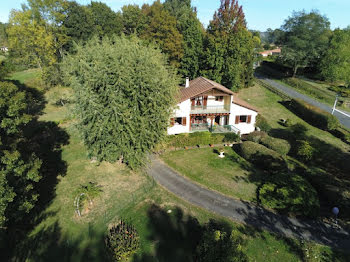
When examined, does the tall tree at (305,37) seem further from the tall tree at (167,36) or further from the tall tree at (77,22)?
the tall tree at (77,22)

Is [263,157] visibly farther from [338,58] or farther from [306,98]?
[338,58]

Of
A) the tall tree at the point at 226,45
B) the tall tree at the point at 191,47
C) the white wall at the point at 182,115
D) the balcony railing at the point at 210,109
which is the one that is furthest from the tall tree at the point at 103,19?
the balcony railing at the point at 210,109

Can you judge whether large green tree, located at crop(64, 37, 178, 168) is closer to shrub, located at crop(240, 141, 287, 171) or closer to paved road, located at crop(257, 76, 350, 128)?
shrub, located at crop(240, 141, 287, 171)

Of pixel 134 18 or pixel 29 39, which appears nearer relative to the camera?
pixel 29 39

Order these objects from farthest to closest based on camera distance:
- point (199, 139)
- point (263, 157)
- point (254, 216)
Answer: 1. point (199, 139)
2. point (263, 157)
3. point (254, 216)

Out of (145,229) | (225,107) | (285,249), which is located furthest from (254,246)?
(225,107)

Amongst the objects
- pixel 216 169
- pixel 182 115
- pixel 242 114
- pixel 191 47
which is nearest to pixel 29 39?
pixel 191 47
